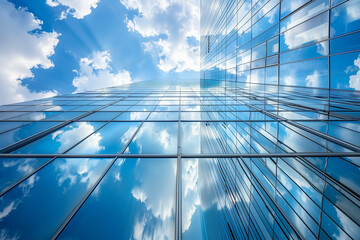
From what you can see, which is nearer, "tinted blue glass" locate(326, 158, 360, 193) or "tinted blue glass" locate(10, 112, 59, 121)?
"tinted blue glass" locate(326, 158, 360, 193)

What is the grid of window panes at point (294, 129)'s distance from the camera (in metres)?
4.51

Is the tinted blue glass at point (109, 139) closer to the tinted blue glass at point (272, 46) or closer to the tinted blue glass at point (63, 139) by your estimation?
the tinted blue glass at point (63, 139)

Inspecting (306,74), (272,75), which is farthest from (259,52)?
(306,74)

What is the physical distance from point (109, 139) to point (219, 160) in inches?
215

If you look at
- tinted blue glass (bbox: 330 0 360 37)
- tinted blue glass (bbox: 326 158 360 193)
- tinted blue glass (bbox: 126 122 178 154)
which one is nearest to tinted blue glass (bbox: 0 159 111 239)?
tinted blue glass (bbox: 126 122 178 154)

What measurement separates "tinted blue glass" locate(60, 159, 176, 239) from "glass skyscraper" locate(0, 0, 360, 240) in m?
0.03

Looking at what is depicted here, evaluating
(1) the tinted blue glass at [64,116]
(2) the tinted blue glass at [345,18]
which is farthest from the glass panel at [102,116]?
(2) the tinted blue glass at [345,18]

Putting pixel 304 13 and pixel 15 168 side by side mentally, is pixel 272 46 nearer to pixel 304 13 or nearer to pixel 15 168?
pixel 304 13

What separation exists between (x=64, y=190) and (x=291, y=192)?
7.26 meters

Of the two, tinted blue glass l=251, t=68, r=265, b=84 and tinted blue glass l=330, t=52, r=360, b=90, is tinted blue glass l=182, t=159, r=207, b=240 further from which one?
tinted blue glass l=251, t=68, r=265, b=84

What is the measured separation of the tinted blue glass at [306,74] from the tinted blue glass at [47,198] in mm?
14450

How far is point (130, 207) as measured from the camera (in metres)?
3.93

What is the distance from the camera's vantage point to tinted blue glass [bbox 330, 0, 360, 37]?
26.8 ft

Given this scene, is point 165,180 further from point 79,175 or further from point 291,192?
point 291,192
